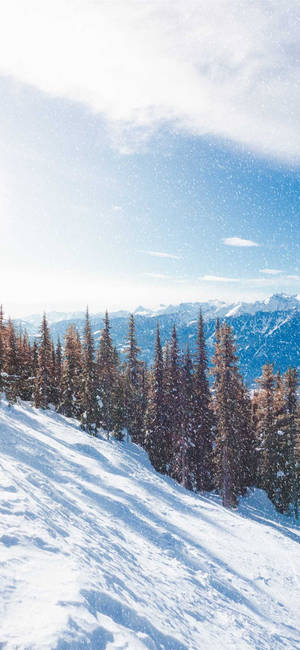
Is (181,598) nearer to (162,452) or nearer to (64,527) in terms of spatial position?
(64,527)

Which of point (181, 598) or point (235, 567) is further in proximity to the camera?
point (235, 567)

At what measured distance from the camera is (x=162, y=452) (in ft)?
105

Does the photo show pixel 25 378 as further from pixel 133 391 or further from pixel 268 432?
pixel 268 432

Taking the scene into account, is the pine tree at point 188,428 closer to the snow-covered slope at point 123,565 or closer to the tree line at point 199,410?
the tree line at point 199,410

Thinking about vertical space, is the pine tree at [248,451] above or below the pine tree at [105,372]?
below

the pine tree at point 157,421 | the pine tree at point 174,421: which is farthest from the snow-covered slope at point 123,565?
the pine tree at point 157,421

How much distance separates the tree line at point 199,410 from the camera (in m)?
26.0

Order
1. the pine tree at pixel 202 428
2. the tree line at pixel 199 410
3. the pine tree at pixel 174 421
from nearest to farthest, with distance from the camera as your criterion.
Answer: the tree line at pixel 199 410 < the pine tree at pixel 174 421 < the pine tree at pixel 202 428

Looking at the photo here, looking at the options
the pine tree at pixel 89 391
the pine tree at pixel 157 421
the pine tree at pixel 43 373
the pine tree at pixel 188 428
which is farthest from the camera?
the pine tree at pixel 43 373

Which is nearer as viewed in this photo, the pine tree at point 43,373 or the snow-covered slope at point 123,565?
the snow-covered slope at point 123,565

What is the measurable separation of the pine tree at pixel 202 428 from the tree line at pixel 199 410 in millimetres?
93

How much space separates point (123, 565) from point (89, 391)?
25.0 m

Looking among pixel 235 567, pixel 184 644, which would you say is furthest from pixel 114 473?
pixel 184 644

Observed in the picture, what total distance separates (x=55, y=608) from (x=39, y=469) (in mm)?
11309
